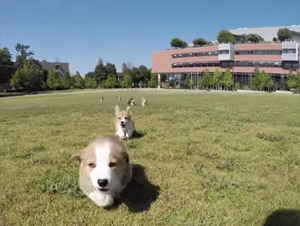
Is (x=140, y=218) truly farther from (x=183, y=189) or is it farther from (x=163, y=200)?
(x=183, y=189)

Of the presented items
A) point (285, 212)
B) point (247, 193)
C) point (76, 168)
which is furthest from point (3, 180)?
point (285, 212)

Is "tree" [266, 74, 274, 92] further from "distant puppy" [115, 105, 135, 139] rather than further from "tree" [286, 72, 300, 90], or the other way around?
"distant puppy" [115, 105, 135, 139]

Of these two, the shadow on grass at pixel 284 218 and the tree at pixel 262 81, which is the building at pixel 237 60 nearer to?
the tree at pixel 262 81

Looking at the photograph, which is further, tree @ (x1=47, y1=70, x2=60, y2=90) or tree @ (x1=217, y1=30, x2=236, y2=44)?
tree @ (x1=217, y1=30, x2=236, y2=44)

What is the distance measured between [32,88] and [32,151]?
78881 mm

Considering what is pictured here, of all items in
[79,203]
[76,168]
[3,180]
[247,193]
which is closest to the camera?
[79,203]

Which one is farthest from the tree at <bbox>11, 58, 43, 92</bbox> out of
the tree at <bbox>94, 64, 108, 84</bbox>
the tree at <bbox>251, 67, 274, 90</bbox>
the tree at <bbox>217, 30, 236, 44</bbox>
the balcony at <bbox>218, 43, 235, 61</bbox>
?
the tree at <bbox>217, 30, 236, 44</bbox>

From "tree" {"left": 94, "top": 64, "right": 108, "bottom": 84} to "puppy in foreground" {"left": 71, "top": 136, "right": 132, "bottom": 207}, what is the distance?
368 feet

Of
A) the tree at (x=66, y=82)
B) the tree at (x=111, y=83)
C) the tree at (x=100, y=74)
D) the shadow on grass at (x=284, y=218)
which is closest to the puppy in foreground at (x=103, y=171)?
the shadow on grass at (x=284, y=218)

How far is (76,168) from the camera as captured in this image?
542 centimetres

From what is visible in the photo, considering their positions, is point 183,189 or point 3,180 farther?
point 3,180

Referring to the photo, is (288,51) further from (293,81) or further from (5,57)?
(5,57)

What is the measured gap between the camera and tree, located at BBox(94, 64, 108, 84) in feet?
374

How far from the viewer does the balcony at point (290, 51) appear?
272 feet
